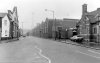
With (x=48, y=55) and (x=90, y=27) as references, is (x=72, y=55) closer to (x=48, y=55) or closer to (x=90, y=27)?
(x=48, y=55)

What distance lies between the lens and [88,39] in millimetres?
41375

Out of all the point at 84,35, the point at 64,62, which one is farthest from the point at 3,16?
the point at 64,62

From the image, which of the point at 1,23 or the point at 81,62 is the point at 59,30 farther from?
the point at 81,62

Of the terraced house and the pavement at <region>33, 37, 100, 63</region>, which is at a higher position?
the terraced house

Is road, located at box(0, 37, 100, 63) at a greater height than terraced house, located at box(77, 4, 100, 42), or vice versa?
terraced house, located at box(77, 4, 100, 42)

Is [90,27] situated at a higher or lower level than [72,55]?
higher

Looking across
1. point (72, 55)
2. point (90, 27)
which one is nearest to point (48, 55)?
Answer: point (72, 55)

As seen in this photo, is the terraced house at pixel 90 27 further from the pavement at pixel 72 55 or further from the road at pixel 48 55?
the road at pixel 48 55

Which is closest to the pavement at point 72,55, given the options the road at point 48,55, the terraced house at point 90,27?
the road at point 48,55

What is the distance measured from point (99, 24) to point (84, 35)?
884cm

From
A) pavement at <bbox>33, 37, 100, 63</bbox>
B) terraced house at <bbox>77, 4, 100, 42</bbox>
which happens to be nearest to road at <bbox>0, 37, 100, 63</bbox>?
pavement at <bbox>33, 37, 100, 63</bbox>

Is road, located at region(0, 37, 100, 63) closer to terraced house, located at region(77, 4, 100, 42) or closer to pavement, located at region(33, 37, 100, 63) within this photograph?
pavement, located at region(33, 37, 100, 63)

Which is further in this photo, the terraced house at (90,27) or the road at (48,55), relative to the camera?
the terraced house at (90,27)

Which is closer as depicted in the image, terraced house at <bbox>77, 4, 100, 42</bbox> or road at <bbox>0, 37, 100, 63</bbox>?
road at <bbox>0, 37, 100, 63</bbox>
